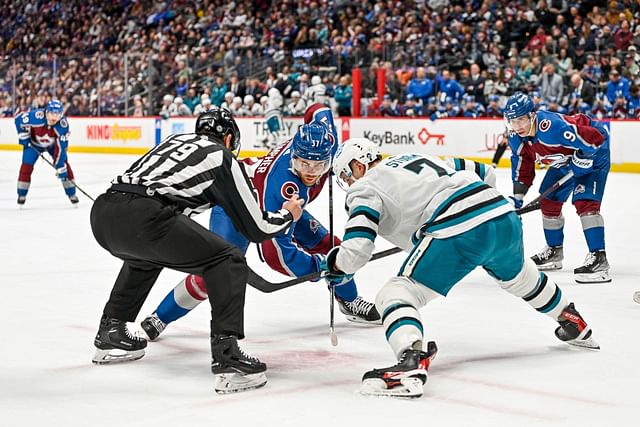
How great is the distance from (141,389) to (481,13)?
46.8 feet

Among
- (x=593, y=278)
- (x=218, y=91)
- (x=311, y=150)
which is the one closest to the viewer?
(x=311, y=150)

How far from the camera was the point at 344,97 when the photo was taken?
16156 millimetres

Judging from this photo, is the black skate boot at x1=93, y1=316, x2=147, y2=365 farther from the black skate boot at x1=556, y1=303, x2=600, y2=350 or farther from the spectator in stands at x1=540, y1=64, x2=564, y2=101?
the spectator in stands at x1=540, y1=64, x2=564, y2=101

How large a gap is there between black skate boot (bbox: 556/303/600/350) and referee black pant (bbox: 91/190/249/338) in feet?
4.46

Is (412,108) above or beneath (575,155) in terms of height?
beneath

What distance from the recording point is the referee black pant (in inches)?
136

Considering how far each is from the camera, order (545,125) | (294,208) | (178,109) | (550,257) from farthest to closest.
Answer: (178,109) < (550,257) < (545,125) < (294,208)

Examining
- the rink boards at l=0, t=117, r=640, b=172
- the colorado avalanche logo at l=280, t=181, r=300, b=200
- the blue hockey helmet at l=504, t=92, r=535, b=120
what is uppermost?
the blue hockey helmet at l=504, t=92, r=535, b=120

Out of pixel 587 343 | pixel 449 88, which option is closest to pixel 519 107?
pixel 587 343

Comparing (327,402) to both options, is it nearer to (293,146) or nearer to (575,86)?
(293,146)

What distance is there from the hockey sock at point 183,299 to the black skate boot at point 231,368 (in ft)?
2.37

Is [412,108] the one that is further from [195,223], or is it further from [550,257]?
[195,223]

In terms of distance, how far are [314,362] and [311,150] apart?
2.95ft

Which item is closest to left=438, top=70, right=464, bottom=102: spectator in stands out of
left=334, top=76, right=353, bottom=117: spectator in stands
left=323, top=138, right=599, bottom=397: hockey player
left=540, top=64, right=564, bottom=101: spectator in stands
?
left=540, top=64, right=564, bottom=101: spectator in stands
